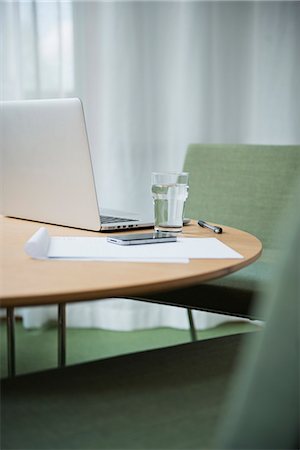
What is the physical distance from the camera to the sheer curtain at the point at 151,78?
2609 mm

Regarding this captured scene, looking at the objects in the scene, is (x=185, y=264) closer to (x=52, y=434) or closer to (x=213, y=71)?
(x=52, y=434)

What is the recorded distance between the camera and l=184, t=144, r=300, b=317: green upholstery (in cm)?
203

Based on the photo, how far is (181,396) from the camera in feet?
2.94

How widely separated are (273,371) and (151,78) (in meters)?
2.17

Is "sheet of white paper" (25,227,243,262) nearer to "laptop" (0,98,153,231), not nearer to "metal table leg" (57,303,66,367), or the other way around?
"laptop" (0,98,153,231)

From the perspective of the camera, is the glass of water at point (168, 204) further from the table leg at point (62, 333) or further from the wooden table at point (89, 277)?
the table leg at point (62, 333)

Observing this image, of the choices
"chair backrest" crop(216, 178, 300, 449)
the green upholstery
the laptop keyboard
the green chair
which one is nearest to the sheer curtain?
the green upholstery

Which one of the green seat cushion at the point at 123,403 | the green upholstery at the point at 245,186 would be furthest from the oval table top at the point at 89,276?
the green upholstery at the point at 245,186

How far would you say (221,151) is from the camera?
213 cm

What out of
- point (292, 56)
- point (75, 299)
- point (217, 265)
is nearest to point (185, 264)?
point (217, 265)

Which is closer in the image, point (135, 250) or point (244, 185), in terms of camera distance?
point (135, 250)

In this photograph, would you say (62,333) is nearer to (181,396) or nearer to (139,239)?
(139,239)

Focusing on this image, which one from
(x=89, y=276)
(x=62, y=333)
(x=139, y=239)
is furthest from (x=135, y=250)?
(x=62, y=333)

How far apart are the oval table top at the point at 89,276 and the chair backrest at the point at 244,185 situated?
2.88 feet
